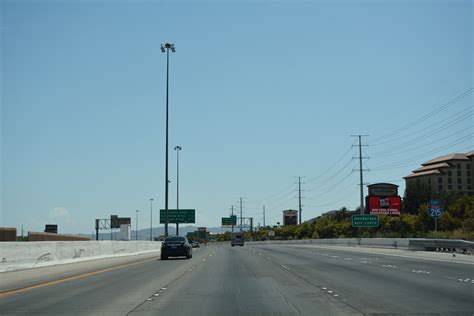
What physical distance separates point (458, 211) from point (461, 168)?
71.6m

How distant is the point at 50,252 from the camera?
27.8 metres

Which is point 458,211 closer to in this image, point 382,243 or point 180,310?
point 382,243

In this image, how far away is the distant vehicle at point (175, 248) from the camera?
38.1 metres

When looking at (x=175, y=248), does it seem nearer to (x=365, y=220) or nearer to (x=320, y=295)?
(x=320, y=295)

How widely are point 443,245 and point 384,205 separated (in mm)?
56863

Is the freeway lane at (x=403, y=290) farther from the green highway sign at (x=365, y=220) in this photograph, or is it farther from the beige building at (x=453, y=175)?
the beige building at (x=453, y=175)

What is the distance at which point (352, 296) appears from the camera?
1465 centimetres

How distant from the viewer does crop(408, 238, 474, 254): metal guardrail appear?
116 feet

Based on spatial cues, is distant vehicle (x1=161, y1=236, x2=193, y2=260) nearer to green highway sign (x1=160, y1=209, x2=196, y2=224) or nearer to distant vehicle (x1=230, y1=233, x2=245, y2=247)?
green highway sign (x1=160, y1=209, x2=196, y2=224)

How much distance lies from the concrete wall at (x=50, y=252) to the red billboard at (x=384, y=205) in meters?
59.9

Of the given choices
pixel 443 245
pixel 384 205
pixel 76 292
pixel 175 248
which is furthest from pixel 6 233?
pixel 384 205

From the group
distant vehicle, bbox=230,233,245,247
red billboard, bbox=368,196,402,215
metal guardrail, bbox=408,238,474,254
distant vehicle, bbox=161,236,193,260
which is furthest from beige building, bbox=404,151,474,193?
distant vehicle, bbox=161,236,193,260

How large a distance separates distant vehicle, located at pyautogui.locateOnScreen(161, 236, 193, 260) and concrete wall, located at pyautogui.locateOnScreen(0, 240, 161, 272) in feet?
13.2

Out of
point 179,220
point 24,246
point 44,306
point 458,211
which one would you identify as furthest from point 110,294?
point 458,211
